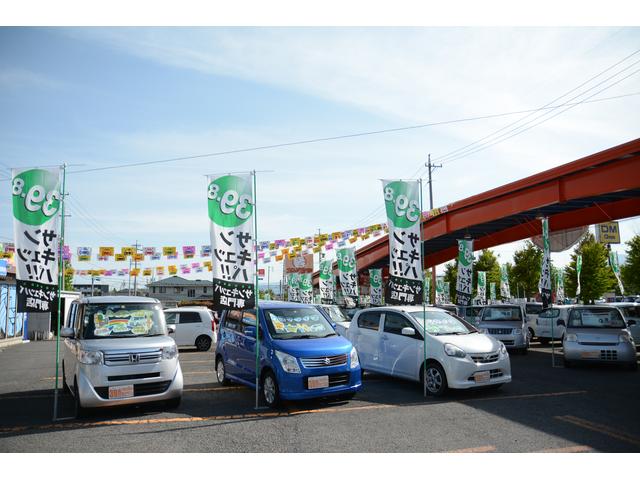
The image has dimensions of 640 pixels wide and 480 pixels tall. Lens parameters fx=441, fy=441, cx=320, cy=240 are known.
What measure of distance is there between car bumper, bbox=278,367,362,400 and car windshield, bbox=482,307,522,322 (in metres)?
10.6

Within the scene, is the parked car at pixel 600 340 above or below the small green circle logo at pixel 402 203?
below

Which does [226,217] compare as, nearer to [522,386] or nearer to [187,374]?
[187,374]

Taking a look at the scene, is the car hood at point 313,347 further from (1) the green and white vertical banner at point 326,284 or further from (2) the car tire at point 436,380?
(1) the green and white vertical banner at point 326,284

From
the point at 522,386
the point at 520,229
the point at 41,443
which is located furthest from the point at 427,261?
the point at 41,443

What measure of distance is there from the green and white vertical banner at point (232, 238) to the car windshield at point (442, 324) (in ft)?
12.1

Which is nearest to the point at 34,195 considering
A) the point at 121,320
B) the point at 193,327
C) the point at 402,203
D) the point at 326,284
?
the point at 121,320

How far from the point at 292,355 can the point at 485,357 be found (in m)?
3.76

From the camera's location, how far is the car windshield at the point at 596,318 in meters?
12.2

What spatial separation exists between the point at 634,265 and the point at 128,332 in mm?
37735

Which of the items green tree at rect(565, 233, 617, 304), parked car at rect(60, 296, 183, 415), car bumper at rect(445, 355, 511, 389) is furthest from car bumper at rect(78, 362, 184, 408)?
green tree at rect(565, 233, 617, 304)

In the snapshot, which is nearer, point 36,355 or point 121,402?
point 121,402

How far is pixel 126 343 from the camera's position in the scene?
23.6 ft

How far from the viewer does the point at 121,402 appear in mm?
6824

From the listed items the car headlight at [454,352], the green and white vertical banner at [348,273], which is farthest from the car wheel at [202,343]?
the car headlight at [454,352]
